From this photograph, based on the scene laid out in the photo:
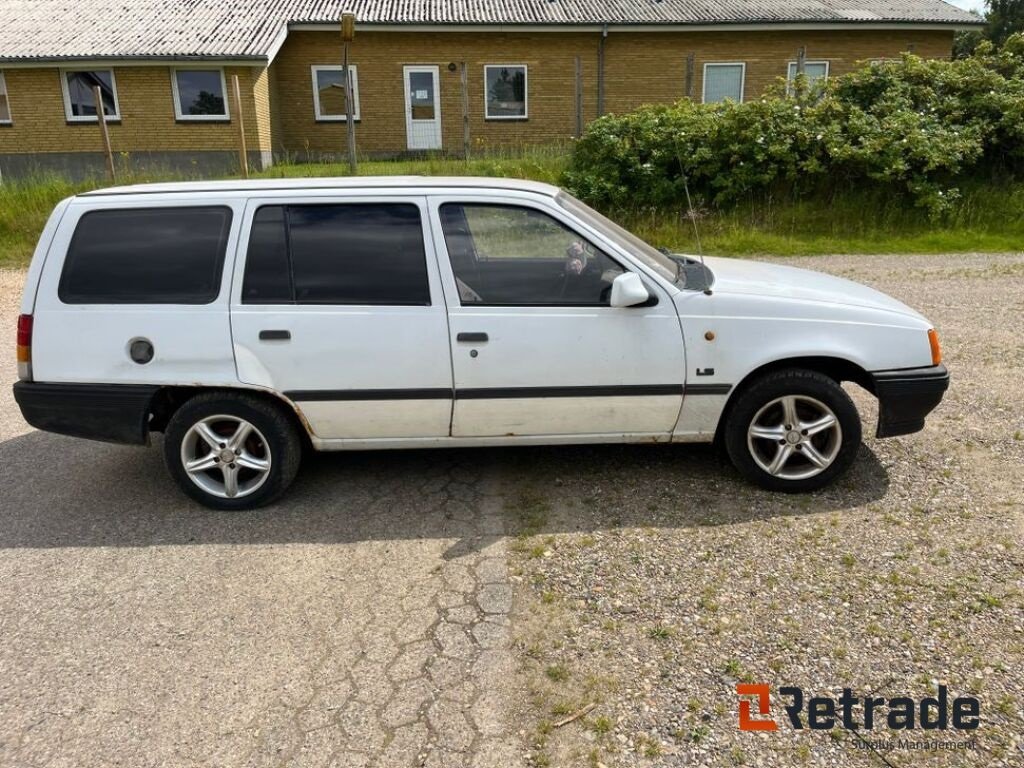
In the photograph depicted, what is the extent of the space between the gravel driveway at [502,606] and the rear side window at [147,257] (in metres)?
1.23

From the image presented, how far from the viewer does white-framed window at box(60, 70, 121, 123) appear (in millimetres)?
22266

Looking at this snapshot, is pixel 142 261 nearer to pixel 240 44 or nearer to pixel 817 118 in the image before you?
pixel 817 118

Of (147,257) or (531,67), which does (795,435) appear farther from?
(531,67)

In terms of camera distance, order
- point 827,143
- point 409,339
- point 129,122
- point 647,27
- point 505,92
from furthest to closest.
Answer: point 505,92 < point 647,27 < point 129,122 < point 827,143 < point 409,339

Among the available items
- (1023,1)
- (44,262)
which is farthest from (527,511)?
(1023,1)

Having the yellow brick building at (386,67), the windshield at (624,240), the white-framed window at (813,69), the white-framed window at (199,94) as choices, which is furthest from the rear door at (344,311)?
the white-framed window at (813,69)

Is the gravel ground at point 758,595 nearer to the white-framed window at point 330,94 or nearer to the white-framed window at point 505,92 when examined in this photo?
the white-framed window at point 505,92

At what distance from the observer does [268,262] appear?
416 cm

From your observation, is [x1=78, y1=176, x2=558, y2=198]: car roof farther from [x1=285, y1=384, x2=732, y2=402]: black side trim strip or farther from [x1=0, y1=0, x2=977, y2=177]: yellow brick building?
[x1=0, y1=0, x2=977, y2=177]: yellow brick building

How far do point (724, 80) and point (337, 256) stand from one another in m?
24.4

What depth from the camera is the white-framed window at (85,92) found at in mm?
22266

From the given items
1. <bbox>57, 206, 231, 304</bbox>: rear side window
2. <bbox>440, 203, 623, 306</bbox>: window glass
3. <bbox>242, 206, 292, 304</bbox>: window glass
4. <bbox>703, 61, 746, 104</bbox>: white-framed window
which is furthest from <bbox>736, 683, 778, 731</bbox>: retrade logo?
<bbox>703, 61, 746, 104</bbox>: white-framed window

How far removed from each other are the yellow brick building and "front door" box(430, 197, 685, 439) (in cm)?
1896

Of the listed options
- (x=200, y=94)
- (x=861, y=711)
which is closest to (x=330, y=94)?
(x=200, y=94)
